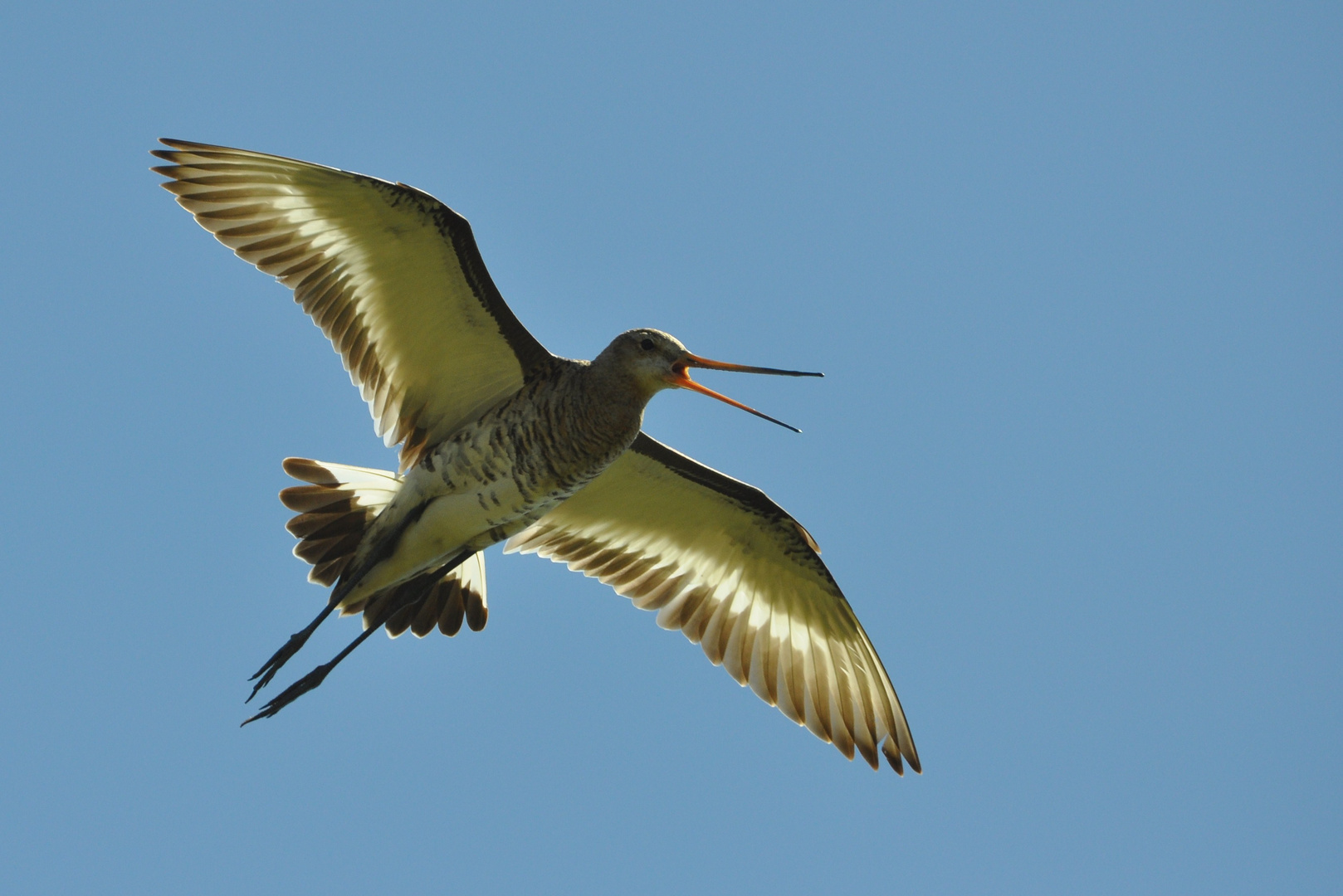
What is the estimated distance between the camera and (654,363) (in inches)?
292

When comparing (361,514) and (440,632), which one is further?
(440,632)

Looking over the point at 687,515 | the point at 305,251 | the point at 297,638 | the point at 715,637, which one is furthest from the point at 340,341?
the point at 715,637

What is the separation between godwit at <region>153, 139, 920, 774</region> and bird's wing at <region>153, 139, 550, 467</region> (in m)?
0.01

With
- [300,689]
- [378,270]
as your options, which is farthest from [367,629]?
[378,270]

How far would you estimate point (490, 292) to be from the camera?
25.3ft

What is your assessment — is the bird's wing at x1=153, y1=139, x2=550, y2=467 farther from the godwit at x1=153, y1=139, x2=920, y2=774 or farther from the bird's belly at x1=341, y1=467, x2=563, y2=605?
the bird's belly at x1=341, y1=467, x2=563, y2=605

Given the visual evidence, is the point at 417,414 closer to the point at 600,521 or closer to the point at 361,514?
the point at 361,514

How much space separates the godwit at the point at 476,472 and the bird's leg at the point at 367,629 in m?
0.01

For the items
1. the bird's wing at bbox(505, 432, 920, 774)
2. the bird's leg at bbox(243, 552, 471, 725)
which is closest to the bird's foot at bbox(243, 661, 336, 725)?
the bird's leg at bbox(243, 552, 471, 725)

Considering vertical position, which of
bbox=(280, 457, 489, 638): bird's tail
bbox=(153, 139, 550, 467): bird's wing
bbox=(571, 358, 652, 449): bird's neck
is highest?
bbox=(153, 139, 550, 467): bird's wing

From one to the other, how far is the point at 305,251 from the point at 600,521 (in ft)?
8.72

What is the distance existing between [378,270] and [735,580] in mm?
3112

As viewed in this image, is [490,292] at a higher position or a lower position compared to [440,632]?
higher

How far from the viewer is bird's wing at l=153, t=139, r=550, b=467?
297 inches
